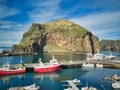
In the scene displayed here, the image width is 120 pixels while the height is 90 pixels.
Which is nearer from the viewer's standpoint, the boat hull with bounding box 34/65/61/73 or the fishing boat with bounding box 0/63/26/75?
the fishing boat with bounding box 0/63/26/75

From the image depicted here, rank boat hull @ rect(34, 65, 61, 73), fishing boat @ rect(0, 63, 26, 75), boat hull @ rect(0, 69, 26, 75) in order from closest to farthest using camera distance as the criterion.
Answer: boat hull @ rect(0, 69, 26, 75) < fishing boat @ rect(0, 63, 26, 75) < boat hull @ rect(34, 65, 61, 73)

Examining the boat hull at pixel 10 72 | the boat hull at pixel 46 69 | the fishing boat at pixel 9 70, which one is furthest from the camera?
the boat hull at pixel 46 69

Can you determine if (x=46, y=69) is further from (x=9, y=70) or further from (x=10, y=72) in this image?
(x=9, y=70)

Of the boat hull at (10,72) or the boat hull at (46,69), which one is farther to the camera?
the boat hull at (46,69)

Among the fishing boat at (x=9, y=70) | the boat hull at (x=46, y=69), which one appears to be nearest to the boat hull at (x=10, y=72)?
the fishing boat at (x=9, y=70)

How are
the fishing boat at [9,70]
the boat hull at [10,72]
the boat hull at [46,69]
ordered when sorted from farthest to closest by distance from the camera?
the boat hull at [46,69] → the fishing boat at [9,70] → the boat hull at [10,72]

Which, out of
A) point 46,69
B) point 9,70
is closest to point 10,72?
point 9,70

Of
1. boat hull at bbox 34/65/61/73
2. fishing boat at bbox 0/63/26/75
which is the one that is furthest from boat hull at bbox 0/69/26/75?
boat hull at bbox 34/65/61/73

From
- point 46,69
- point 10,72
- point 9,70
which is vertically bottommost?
point 10,72

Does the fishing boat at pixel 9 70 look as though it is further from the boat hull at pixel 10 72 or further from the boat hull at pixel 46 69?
the boat hull at pixel 46 69

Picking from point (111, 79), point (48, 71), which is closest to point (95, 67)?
point (48, 71)

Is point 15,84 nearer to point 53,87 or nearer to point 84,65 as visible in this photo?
point 53,87

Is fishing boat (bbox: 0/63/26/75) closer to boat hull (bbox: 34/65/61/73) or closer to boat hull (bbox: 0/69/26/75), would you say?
boat hull (bbox: 0/69/26/75)

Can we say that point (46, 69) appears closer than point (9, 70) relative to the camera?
No
